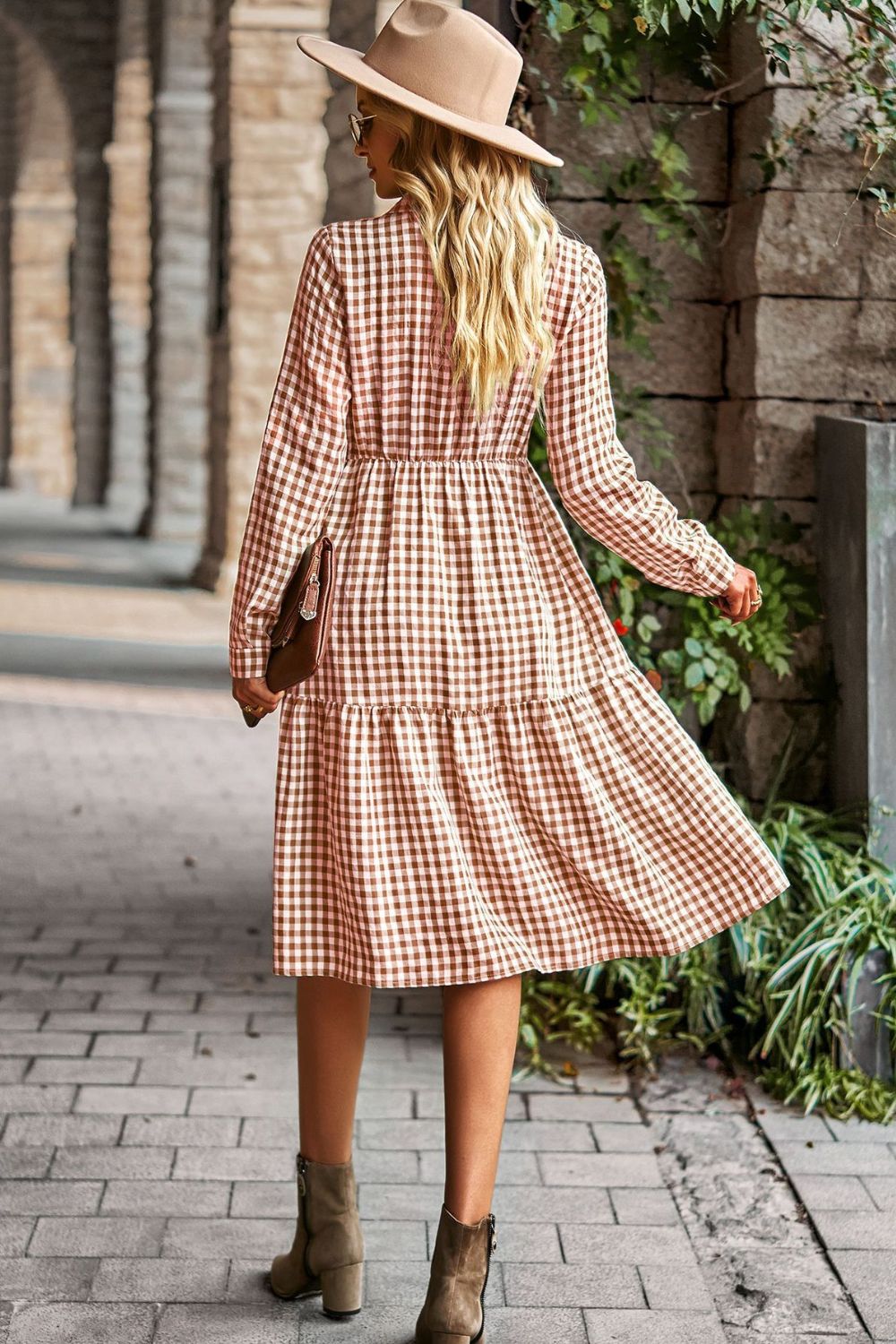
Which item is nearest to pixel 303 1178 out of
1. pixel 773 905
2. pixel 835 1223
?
pixel 835 1223

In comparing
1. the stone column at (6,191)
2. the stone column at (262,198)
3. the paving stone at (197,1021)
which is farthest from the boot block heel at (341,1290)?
the stone column at (6,191)

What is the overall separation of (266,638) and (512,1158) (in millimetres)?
1185

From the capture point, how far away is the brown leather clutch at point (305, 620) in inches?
93.2

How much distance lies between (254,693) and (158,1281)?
90cm

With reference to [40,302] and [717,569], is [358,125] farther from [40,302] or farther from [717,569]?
[40,302]

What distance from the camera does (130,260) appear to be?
59.6 feet

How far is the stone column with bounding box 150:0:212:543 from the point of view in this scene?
14383 mm

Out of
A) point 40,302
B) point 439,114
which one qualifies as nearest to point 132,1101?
point 439,114

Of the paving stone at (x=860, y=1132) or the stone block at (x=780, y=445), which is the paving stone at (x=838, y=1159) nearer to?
the paving stone at (x=860, y=1132)

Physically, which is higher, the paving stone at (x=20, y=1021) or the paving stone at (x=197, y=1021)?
the paving stone at (x=197, y=1021)

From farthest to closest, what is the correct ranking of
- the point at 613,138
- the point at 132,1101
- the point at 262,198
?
the point at 262,198 < the point at 613,138 < the point at 132,1101

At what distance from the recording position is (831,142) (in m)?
3.68

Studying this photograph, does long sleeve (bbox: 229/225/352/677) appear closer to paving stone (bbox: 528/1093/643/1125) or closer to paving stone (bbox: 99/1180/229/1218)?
paving stone (bbox: 99/1180/229/1218)

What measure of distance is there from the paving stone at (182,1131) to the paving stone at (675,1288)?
33.6 inches
